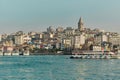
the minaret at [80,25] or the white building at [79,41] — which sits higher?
the minaret at [80,25]

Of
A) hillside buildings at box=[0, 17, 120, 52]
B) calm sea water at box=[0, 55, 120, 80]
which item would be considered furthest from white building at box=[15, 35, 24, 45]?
calm sea water at box=[0, 55, 120, 80]

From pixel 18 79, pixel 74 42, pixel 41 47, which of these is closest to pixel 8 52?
pixel 41 47

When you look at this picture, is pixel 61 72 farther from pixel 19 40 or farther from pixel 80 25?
pixel 80 25

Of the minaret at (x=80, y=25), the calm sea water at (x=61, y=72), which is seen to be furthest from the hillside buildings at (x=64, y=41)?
the calm sea water at (x=61, y=72)

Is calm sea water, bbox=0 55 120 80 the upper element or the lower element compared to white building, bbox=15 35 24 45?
lower

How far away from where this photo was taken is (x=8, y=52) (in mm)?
114375

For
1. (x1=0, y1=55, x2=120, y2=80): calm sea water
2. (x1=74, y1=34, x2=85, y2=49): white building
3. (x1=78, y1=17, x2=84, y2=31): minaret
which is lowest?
(x1=0, y1=55, x2=120, y2=80): calm sea water

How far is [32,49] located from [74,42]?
13353 mm

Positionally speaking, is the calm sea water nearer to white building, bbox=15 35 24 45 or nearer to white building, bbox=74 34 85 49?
white building, bbox=74 34 85 49

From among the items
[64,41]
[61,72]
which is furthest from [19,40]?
[61,72]

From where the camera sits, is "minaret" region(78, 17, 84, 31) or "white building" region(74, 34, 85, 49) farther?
"minaret" region(78, 17, 84, 31)

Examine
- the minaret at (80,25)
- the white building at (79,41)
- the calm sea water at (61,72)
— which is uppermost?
the minaret at (80,25)

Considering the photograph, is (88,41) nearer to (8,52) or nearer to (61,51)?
(61,51)

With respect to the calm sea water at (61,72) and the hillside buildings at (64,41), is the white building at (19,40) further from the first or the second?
the calm sea water at (61,72)
